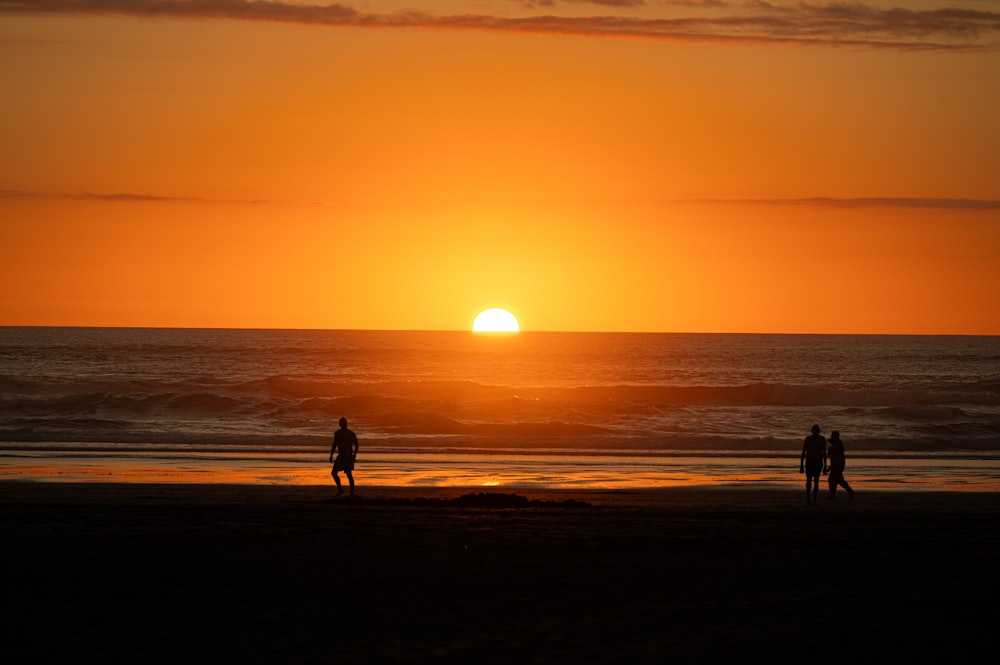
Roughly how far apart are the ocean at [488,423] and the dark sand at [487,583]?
27.9 feet

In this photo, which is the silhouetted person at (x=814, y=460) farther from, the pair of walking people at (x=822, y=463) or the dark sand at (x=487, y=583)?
the dark sand at (x=487, y=583)

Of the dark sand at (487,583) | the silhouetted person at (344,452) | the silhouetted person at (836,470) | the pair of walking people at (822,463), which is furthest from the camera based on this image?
the silhouetted person at (836,470)

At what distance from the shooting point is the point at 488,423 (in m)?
56.2

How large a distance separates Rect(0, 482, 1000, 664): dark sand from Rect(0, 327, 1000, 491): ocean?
27.9ft

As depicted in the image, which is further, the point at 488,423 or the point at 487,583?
the point at 488,423

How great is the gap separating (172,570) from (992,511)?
14944mm

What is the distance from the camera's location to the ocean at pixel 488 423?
29.9m

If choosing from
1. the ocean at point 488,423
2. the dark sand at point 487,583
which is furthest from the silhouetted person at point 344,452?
the ocean at point 488,423

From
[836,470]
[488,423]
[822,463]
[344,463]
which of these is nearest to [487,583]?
[344,463]

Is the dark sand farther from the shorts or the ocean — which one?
the ocean

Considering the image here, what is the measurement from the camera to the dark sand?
9180 millimetres

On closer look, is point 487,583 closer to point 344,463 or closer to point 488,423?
point 344,463

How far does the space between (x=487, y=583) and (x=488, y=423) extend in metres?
44.2

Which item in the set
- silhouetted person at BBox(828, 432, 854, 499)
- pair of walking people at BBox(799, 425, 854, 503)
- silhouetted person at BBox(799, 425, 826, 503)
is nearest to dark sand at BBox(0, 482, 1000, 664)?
silhouetted person at BBox(799, 425, 826, 503)
